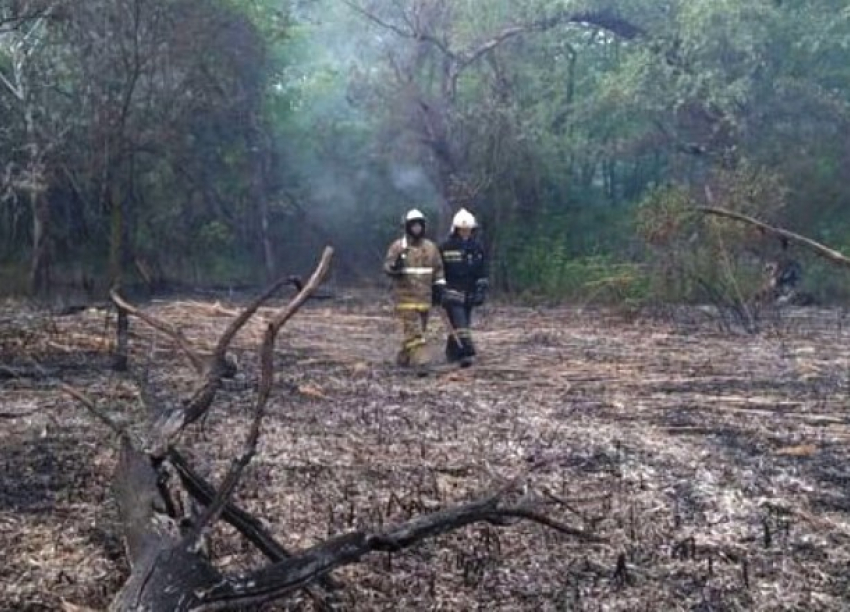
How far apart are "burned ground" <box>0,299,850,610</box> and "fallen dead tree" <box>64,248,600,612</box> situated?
1.87 ft

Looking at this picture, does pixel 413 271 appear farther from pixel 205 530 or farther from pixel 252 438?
pixel 205 530

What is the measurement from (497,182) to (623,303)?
6877 mm

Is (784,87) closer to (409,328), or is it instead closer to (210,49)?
(210,49)

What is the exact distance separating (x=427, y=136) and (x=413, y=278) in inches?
460

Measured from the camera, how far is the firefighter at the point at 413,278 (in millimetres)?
11086

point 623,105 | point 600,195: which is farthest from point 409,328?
point 600,195

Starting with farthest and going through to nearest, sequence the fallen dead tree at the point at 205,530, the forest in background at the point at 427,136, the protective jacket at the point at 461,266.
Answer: the forest in background at the point at 427,136
the protective jacket at the point at 461,266
the fallen dead tree at the point at 205,530

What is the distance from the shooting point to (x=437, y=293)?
1127cm

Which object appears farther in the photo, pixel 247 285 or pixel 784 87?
pixel 247 285

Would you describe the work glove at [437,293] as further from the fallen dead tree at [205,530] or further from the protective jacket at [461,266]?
the fallen dead tree at [205,530]

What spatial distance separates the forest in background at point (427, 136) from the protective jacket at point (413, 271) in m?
6.54

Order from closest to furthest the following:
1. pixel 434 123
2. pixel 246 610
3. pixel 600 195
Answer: pixel 246 610
pixel 434 123
pixel 600 195

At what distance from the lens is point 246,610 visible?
3.98 m

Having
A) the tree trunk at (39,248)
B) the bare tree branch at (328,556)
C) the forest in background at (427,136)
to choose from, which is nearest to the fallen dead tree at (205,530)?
the bare tree branch at (328,556)
